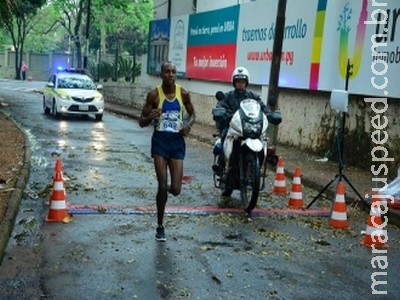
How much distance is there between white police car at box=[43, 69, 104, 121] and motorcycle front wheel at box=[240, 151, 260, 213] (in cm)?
1371

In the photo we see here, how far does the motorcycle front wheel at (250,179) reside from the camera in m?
7.41

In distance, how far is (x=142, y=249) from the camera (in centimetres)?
594

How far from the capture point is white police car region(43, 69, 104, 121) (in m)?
20.6

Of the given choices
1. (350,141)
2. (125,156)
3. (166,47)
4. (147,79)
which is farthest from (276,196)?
(147,79)

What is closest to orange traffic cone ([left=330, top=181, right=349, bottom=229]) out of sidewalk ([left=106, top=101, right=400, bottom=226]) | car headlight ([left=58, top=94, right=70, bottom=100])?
sidewalk ([left=106, top=101, right=400, bottom=226])

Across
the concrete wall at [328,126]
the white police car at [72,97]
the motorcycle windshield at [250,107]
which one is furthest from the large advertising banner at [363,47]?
the white police car at [72,97]

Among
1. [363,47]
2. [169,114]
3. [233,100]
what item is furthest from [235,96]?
[363,47]

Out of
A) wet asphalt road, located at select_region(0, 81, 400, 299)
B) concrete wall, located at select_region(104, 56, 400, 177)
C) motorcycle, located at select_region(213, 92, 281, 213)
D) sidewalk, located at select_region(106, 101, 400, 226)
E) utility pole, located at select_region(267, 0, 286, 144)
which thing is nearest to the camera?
wet asphalt road, located at select_region(0, 81, 400, 299)

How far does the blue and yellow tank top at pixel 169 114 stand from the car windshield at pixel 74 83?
15771 millimetres

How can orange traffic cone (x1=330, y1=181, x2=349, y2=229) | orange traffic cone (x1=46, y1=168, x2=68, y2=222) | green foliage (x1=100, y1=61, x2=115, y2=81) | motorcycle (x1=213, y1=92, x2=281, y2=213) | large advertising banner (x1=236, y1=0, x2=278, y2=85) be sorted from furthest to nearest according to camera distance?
green foliage (x1=100, y1=61, x2=115, y2=81) < large advertising banner (x1=236, y1=0, x2=278, y2=85) < motorcycle (x1=213, y1=92, x2=281, y2=213) < orange traffic cone (x1=330, y1=181, x2=349, y2=229) < orange traffic cone (x1=46, y1=168, x2=68, y2=222)

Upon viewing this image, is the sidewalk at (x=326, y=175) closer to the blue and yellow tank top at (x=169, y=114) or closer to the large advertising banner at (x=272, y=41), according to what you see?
the large advertising banner at (x=272, y=41)

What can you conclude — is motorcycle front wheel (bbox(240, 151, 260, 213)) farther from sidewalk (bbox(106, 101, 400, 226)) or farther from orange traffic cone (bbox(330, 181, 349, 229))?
sidewalk (bbox(106, 101, 400, 226))

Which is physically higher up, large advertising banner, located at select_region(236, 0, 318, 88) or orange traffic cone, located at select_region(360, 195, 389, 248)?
large advertising banner, located at select_region(236, 0, 318, 88)

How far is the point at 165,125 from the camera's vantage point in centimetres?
636
